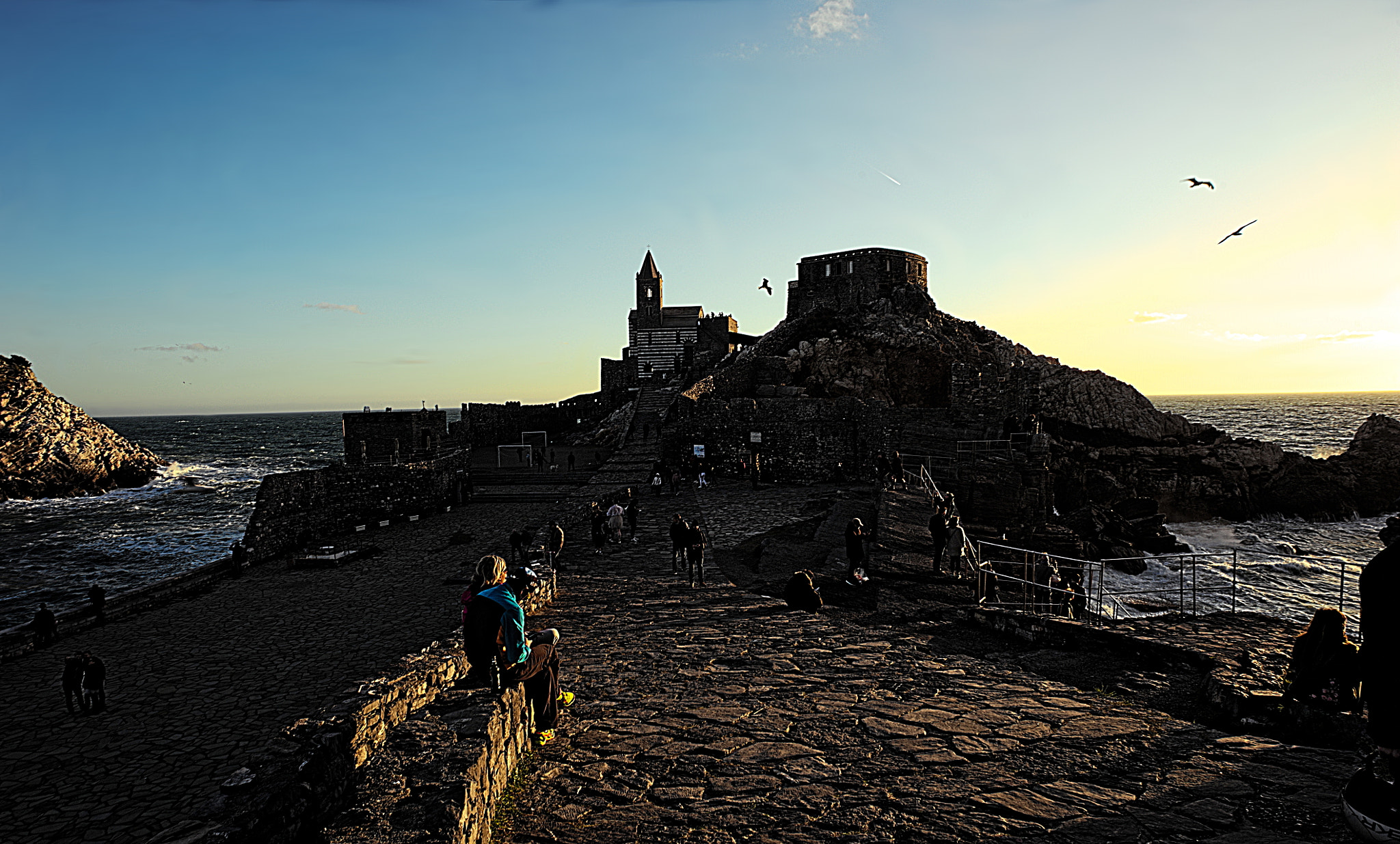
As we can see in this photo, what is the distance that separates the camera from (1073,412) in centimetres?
4534

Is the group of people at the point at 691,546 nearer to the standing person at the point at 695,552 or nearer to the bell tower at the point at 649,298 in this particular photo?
the standing person at the point at 695,552

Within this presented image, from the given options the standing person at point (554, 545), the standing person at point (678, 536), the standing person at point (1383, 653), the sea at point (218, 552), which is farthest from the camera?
the sea at point (218, 552)

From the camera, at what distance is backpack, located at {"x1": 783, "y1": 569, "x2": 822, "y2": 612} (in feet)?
35.3

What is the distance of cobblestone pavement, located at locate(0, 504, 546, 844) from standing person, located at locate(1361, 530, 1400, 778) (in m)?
9.05

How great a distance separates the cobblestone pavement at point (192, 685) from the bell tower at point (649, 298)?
47.5m

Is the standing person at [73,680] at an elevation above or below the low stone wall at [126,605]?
above

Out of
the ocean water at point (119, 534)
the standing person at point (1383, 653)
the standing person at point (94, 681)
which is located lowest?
the ocean water at point (119, 534)

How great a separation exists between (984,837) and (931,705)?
2.38m

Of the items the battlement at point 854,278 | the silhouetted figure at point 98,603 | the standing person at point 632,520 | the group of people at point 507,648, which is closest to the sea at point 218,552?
the silhouetted figure at point 98,603

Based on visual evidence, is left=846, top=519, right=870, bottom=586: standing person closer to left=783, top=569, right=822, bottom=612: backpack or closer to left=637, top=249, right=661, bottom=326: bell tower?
left=783, top=569, right=822, bottom=612: backpack

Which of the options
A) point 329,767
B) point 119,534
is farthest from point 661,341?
point 329,767

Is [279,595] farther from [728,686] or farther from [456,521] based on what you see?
[728,686]

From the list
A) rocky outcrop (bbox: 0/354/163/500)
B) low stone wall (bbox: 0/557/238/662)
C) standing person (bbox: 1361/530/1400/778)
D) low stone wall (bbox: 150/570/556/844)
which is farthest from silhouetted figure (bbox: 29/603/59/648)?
rocky outcrop (bbox: 0/354/163/500)

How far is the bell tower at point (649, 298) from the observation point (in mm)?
66750
